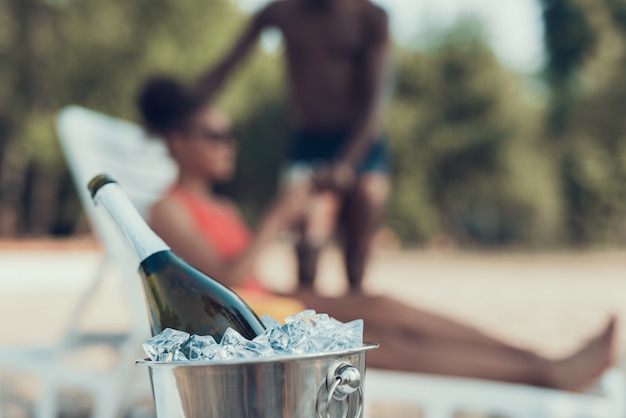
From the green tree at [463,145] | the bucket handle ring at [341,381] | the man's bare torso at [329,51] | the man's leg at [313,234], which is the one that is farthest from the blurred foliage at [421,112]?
the bucket handle ring at [341,381]

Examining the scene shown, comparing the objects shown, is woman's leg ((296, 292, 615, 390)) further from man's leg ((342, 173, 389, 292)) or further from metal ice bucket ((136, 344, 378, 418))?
metal ice bucket ((136, 344, 378, 418))

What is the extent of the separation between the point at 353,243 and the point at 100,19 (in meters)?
17.2

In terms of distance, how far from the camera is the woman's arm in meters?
2.45

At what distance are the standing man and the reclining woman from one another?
0.63 m

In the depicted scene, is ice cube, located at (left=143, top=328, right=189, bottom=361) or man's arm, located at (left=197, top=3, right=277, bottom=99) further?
man's arm, located at (left=197, top=3, right=277, bottom=99)

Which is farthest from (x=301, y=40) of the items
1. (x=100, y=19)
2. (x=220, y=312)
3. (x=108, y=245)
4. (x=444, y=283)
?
(x=100, y=19)

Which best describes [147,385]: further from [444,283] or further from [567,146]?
[567,146]

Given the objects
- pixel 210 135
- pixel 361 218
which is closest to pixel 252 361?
pixel 210 135

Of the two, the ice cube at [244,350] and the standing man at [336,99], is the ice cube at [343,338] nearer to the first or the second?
the ice cube at [244,350]

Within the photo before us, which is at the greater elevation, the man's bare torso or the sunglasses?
the man's bare torso

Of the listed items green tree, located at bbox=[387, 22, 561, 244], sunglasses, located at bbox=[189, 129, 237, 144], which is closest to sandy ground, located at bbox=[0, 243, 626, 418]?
sunglasses, located at bbox=[189, 129, 237, 144]

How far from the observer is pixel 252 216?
71.4 feet

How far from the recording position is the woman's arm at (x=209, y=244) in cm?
245

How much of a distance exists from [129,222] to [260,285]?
5.82 ft
